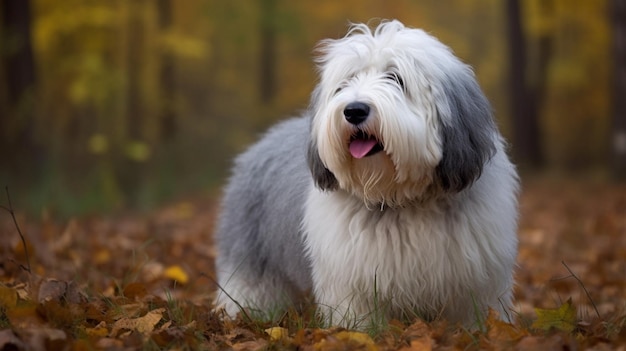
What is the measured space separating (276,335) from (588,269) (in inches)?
135

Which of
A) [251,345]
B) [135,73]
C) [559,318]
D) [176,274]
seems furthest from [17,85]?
[559,318]

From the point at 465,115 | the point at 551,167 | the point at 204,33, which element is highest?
the point at 465,115

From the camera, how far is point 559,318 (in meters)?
3.45

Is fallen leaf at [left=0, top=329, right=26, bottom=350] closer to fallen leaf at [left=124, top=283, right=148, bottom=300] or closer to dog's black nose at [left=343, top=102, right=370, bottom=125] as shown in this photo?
fallen leaf at [left=124, top=283, right=148, bottom=300]

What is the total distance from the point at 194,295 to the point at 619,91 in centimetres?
851

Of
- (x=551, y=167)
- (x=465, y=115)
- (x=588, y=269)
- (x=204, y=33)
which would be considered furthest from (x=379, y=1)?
(x=465, y=115)

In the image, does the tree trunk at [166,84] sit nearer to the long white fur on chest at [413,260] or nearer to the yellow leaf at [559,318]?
the long white fur on chest at [413,260]

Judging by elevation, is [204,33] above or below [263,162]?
below

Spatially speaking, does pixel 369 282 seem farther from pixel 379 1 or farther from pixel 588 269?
pixel 379 1

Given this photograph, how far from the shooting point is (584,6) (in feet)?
62.7

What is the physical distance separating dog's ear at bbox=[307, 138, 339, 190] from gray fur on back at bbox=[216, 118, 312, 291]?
0.34 meters

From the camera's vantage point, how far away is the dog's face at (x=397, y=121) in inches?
135

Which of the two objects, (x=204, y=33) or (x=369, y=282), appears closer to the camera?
(x=369, y=282)

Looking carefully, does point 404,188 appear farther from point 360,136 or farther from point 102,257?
point 102,257
